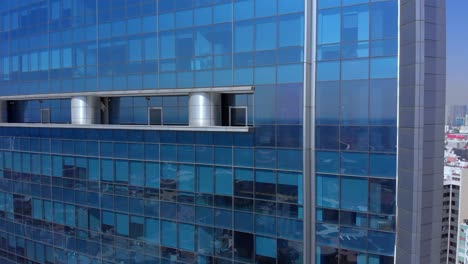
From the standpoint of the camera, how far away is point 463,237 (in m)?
82.0

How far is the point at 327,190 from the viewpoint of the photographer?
730 inches

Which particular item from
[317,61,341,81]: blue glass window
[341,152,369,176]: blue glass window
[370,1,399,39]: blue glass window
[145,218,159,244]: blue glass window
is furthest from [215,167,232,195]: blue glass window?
[370,1,399,39]: blue glass window

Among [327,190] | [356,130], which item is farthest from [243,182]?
[356,130]

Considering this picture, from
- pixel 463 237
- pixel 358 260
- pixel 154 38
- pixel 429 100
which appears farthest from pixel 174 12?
pixel 463 237

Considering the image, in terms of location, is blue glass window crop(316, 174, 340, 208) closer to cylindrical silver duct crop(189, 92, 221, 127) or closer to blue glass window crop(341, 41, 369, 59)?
blue glass window crop(341, 41, 369, 59)

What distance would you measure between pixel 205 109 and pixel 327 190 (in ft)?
28.8

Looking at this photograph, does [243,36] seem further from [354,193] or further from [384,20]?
[354,193]

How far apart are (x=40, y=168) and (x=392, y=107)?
92.1ft

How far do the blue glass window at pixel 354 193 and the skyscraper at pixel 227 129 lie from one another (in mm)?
75

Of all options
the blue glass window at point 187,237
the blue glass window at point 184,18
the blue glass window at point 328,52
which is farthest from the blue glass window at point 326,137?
the blue glass window at point 184,18

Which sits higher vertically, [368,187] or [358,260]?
[368,187]

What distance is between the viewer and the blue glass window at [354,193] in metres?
17.6

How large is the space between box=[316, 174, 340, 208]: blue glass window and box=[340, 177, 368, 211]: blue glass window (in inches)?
12.2

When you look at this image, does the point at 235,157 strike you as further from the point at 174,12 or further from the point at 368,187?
the point at 174,12
